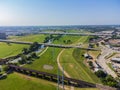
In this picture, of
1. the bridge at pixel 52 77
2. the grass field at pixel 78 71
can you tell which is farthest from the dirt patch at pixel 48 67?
the bridge at pixel 52 77

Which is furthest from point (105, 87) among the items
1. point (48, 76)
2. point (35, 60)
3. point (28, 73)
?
point (35, 60)

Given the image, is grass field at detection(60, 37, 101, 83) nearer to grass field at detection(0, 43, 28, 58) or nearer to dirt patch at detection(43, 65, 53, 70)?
dirt patch at detection(43, 65, 53, 70)

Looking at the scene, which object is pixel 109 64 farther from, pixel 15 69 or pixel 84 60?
pixel 15 69

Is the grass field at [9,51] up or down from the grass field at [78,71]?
down

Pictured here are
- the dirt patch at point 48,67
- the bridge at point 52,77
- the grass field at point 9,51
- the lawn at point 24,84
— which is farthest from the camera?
the grass field at point 9,51

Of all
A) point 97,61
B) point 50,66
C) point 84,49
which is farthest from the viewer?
point 84,49

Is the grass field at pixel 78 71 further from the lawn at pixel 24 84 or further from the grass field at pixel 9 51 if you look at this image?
the grass field at pixel 9 51

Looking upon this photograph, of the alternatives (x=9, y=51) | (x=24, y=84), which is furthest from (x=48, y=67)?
(x=9, y=51)

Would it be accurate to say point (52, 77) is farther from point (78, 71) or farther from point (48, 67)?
point (48, 67)
